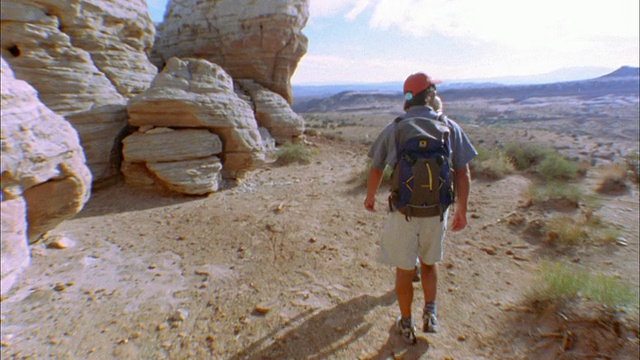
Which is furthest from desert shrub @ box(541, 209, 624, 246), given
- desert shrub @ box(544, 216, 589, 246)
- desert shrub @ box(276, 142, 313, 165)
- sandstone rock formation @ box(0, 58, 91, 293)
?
desert shrub @ box(276, 142, 313, 165)

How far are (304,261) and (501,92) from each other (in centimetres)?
7703

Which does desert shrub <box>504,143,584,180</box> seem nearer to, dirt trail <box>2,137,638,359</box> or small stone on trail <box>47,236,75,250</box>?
dirt trail <box>2,137,638,359</box>

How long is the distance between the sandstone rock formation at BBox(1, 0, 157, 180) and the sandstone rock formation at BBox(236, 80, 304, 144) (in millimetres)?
4086

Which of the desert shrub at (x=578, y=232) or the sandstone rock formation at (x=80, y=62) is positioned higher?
the sandstone rock formation at (x=80, y=62)

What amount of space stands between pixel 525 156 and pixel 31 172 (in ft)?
33.2

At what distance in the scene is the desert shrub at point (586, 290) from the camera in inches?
102

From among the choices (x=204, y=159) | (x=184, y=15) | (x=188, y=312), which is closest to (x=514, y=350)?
(x=188, y=312)

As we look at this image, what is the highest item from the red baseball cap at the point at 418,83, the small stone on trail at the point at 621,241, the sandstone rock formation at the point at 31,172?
the red baseball cap at the point at 418,83

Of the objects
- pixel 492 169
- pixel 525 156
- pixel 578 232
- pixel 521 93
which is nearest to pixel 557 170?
pixel 525 156

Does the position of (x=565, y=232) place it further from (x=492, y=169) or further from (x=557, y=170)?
(x=557, y=170)

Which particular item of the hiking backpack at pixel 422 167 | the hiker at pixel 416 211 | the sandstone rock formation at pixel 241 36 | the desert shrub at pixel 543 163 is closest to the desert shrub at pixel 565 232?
the hiker at pixel 416 211

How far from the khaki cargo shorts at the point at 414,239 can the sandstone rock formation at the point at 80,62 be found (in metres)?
5.90

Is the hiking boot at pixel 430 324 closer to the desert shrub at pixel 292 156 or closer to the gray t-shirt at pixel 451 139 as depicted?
the gray t-shirt at pixel 451 139

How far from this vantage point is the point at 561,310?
9.04ft
